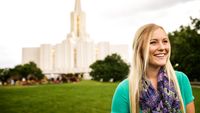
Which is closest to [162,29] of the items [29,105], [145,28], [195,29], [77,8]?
[145,28]

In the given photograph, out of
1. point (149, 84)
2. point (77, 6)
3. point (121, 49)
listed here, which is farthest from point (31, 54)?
point (149, 84)

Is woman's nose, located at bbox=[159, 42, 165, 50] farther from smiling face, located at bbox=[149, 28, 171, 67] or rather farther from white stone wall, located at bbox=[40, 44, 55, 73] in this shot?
white stone wall, located at bbox=[40, 44, 55, 73]

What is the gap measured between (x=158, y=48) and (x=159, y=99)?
370mm

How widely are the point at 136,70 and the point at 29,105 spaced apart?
10.8 metres

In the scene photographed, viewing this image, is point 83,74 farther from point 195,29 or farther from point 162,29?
point 162,29

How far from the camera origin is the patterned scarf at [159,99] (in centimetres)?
253

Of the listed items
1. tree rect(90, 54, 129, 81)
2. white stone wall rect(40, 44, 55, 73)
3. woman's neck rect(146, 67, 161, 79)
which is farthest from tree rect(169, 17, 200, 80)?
white stone wall rect(40, 44, 55, 73)

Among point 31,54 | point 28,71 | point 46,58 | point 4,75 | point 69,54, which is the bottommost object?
point 4,75

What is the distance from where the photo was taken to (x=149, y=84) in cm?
257

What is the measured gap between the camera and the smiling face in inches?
102

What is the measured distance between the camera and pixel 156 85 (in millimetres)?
2641

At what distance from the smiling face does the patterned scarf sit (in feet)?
0.48

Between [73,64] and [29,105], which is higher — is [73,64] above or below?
above

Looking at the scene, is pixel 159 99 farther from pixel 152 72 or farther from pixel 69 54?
pixel 69 54
